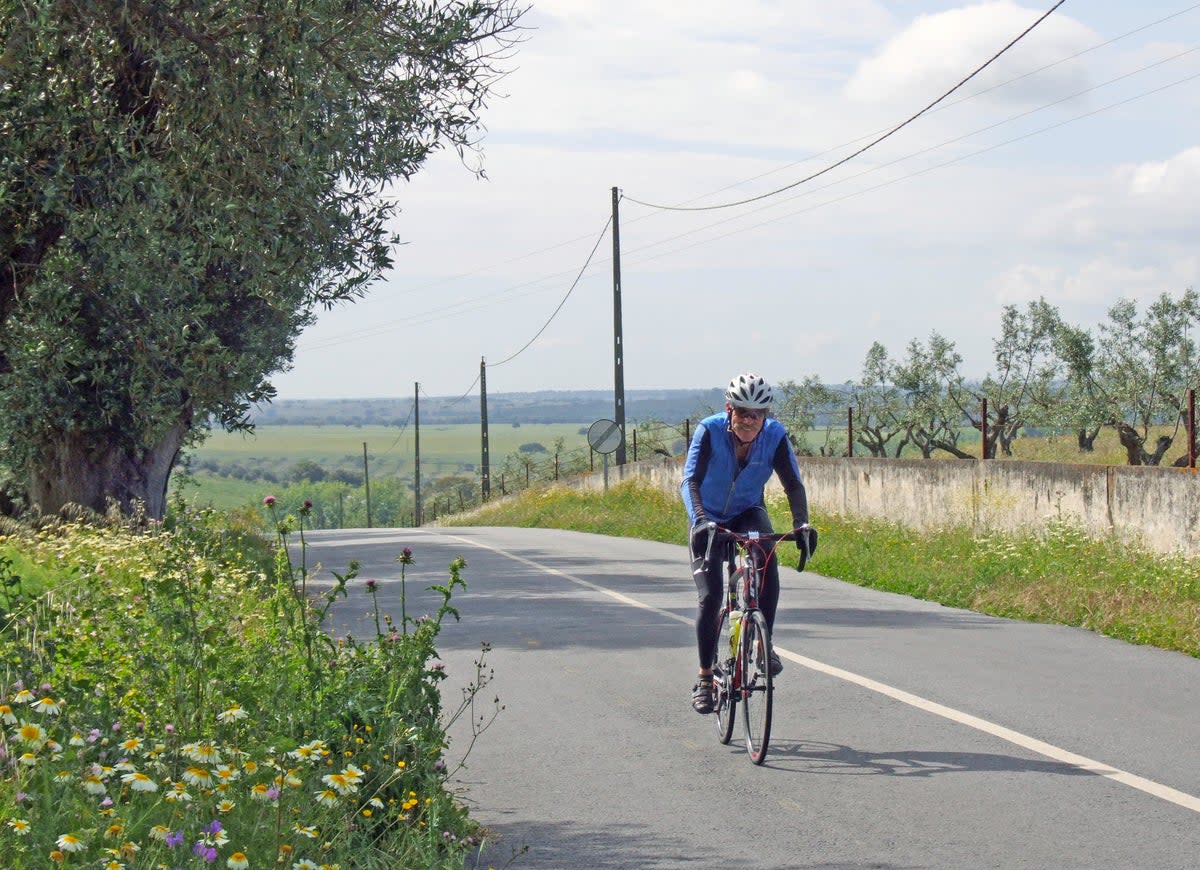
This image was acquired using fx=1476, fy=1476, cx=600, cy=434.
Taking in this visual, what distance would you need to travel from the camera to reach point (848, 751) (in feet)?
24.7

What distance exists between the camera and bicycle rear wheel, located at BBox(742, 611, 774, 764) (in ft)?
23.8

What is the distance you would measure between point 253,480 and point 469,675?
18691 centimetres

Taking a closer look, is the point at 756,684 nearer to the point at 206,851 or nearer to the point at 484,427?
the point at 206,851

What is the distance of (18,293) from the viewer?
33.6ft

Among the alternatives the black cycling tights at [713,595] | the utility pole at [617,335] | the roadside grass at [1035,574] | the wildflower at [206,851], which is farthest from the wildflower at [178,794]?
the utility pole at [617,335]

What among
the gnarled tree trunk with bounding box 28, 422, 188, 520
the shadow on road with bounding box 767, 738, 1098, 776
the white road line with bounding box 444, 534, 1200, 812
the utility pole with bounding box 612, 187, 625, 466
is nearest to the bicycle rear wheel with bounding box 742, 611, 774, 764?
the shadow on road with bounding box 767, 738, 1098, 776

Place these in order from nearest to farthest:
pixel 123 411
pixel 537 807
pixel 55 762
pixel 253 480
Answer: pixel 55 762 → pixel 537 807 → pixel 123 411 → pixel 253 480

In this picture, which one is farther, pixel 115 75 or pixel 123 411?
pixel 123 411

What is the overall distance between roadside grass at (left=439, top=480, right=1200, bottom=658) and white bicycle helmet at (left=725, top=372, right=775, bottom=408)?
16.2ft

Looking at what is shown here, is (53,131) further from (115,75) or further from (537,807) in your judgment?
(537,807)

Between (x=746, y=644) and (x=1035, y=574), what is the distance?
26.5 feet

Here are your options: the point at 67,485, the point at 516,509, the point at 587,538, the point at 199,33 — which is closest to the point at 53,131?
the point at 199,33

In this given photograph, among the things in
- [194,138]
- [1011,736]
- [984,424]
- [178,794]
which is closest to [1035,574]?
[984,424]

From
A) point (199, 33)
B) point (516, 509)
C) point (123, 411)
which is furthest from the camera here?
point (516, 509)
